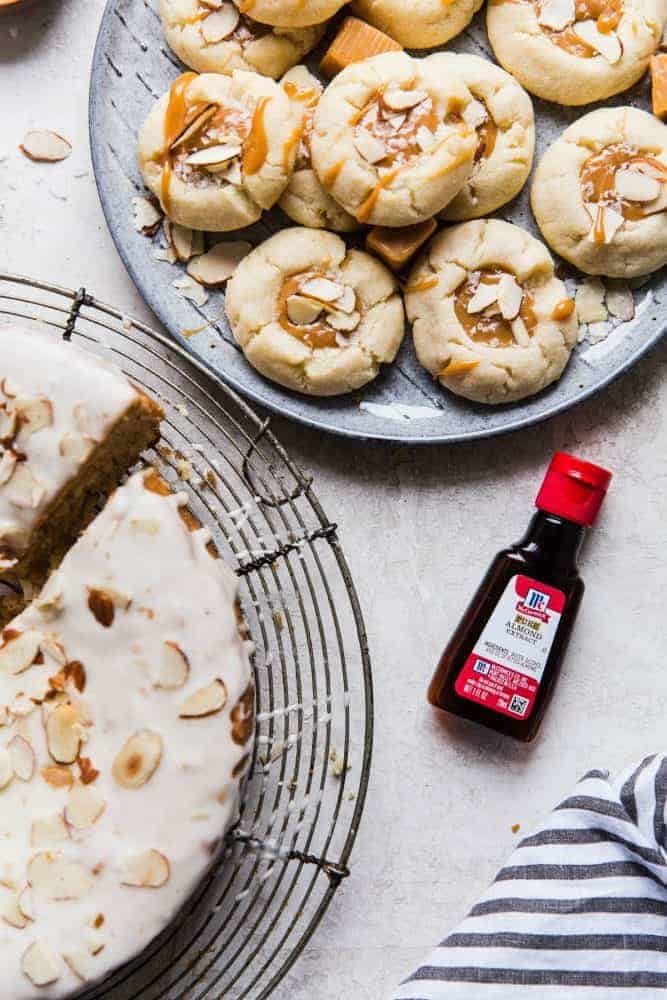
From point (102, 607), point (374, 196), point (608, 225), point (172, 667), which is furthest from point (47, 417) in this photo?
point (608, 225)

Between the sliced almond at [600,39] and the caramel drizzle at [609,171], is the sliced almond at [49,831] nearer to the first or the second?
the caramel drizzle at [609,171]

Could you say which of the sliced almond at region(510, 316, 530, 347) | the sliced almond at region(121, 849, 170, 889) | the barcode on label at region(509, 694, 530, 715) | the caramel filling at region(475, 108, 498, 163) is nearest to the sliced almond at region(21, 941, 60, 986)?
the sliced almond at region(121, 849, 170, 889)

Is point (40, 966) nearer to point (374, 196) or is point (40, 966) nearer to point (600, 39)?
point (374, 196)

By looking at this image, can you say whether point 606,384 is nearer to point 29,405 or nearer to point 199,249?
point 199,249

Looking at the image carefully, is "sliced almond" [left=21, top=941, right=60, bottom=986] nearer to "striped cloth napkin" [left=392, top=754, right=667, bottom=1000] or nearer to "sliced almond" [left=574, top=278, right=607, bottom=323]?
"striped cloth napkin" [left=392, top=754, right=667, bottom=1000]

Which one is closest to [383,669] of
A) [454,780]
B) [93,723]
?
[454,780]

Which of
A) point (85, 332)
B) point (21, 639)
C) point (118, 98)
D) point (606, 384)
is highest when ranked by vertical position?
point (118, 98)
